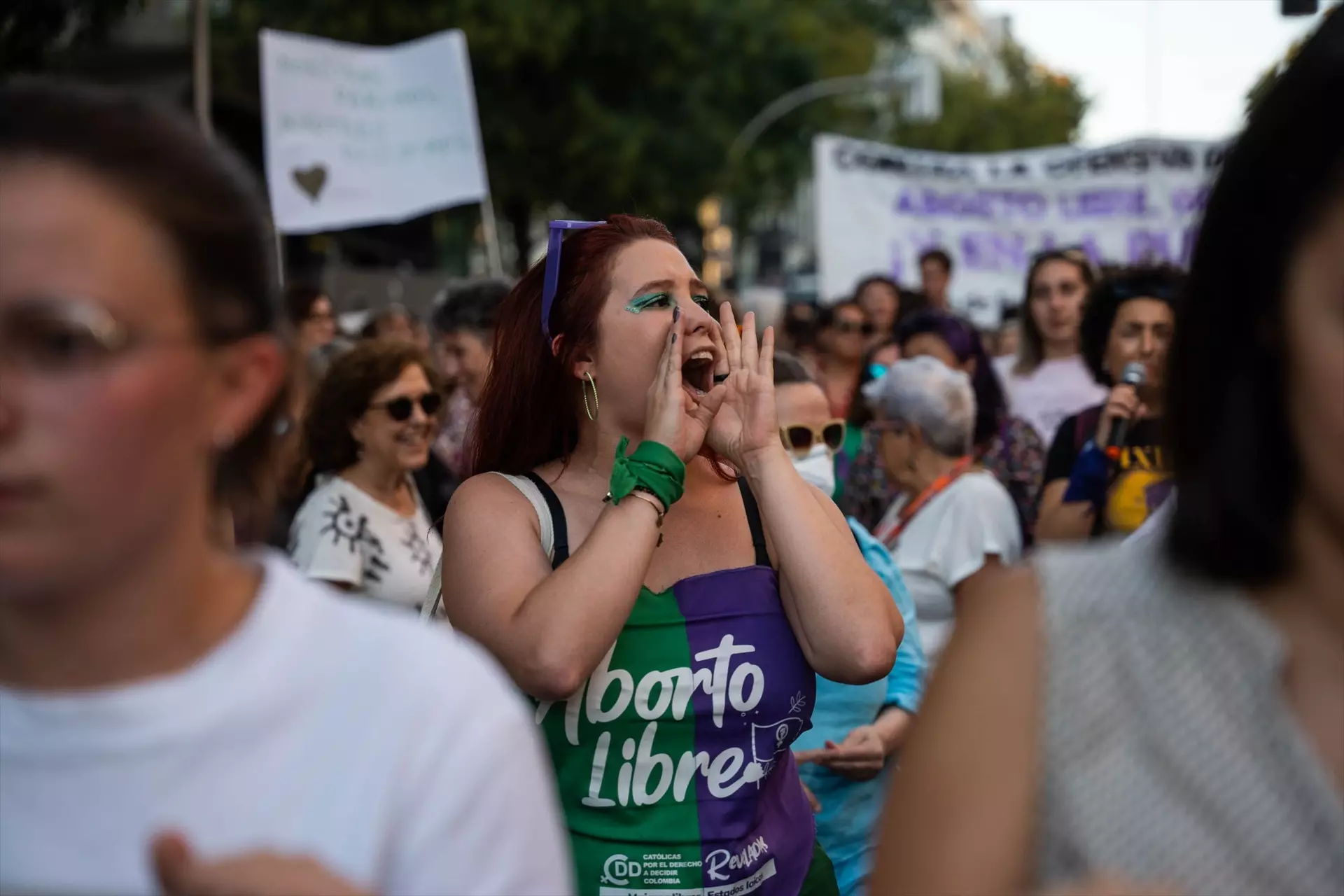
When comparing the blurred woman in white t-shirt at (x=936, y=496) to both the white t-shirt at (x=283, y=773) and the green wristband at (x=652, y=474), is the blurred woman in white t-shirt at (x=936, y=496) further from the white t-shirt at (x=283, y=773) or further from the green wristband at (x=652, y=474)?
the white t-shirt at (x=283, y=773)

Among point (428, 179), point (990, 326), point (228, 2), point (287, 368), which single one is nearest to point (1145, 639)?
point (287, 368)

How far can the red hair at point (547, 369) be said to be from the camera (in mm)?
3166

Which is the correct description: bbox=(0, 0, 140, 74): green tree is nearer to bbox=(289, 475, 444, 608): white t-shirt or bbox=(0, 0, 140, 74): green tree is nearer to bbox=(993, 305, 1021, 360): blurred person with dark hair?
bbox=(289, 475, 444, 608): white t-shirt

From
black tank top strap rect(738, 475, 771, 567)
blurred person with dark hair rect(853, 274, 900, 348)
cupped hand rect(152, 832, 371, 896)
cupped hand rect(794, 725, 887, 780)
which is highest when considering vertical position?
cupped hand rect(152, 832, 371, 896)

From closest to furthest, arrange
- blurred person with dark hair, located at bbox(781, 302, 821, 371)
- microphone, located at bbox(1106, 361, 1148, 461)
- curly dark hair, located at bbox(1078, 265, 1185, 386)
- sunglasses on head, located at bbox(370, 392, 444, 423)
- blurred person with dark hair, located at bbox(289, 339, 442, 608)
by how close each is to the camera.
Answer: microphone, located at bbox(1106, 361, 1148, 461)
blurred person with dark hair, located at bbox(289, 339, 442, 608)
sunglasses on head, located at bbox(370, 392, 444, 423)
curly dark hair, located at bbox(1078, 265, 1185, 386)
blurred person with dark hair, located at bbox(781, 302, 821, 371)

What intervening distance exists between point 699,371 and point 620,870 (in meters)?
0.98

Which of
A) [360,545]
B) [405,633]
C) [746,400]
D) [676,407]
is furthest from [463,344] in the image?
[405,633]

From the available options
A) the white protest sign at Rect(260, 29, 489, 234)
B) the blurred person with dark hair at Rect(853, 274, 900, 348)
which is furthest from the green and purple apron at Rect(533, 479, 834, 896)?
the white protest sign at Rect(260, 29, 489, 234)

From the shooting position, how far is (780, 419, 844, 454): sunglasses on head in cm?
499

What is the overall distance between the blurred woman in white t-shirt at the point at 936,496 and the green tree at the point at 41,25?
17.4 ft

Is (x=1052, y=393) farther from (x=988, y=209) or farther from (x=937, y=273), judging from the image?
(x=988, y=209)

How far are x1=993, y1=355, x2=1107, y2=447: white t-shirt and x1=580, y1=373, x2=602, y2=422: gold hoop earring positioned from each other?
3995 mm

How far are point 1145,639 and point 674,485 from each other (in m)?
1.60

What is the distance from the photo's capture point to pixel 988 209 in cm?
1159
